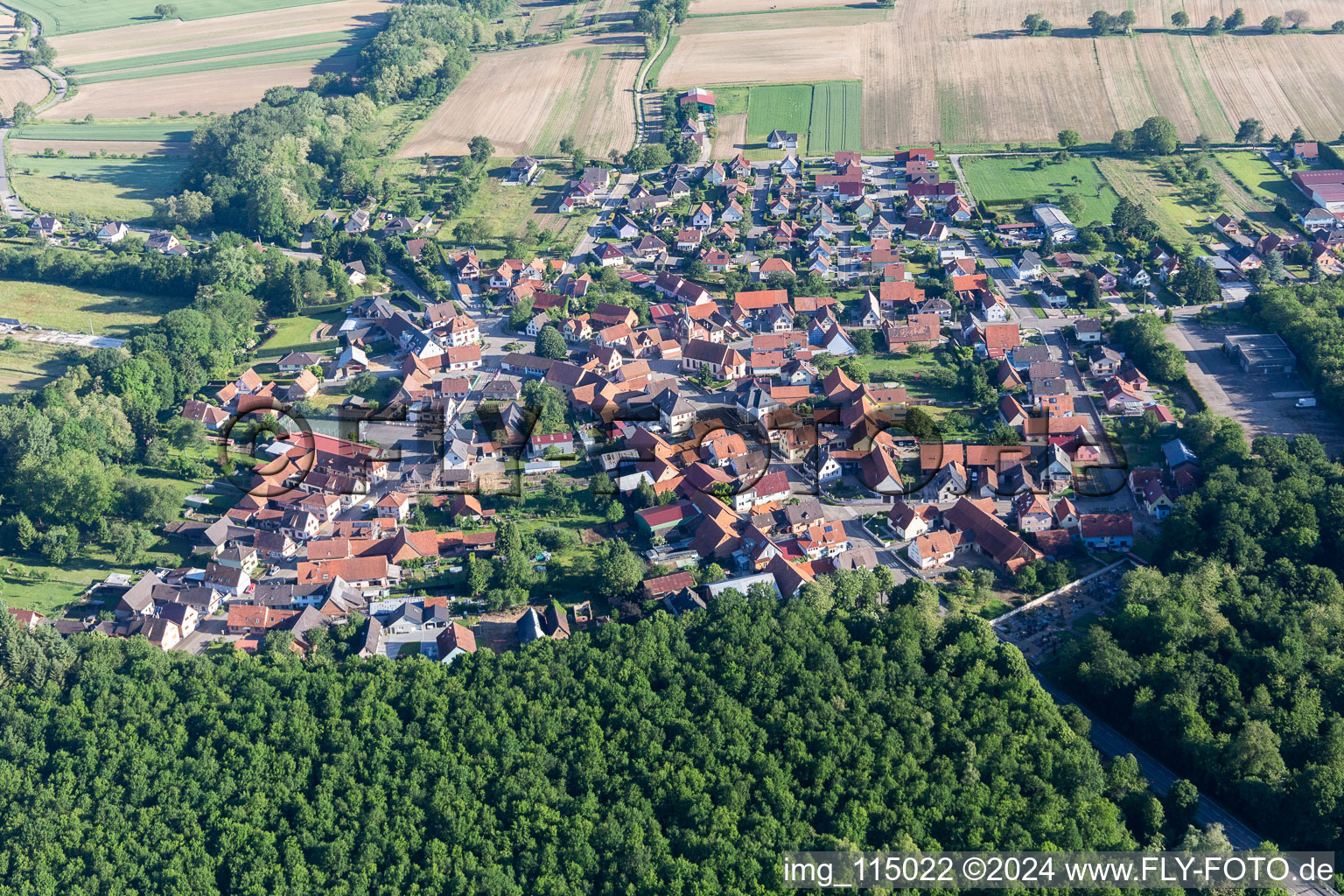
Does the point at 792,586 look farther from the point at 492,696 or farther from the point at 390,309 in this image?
the point at 390,309

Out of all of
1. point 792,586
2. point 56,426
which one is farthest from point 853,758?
point 56,426

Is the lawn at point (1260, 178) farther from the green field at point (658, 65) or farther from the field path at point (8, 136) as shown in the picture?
the field path at point (8, 136)

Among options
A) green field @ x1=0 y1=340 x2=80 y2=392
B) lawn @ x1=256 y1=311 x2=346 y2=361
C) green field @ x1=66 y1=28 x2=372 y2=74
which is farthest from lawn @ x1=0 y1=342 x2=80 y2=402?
green field @ x1=66 y1=28 x2=372 y2=74

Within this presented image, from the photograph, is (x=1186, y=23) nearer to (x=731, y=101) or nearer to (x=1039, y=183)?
(x=1039, y=183)

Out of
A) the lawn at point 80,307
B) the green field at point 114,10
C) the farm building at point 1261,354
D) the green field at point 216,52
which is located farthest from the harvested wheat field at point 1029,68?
the green field at point 114,10

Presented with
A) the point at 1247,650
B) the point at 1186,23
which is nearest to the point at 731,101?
the point at 1186,23

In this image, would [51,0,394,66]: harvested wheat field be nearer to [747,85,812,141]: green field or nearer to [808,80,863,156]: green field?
[747,85,812,141]: green field

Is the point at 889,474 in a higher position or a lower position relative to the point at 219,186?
lower
